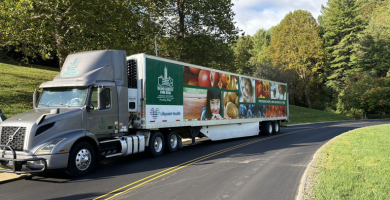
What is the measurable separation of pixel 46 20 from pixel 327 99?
54.7 meters

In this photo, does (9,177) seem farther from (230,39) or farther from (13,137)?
(230,39)

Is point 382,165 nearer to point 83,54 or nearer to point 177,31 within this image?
point 83,54

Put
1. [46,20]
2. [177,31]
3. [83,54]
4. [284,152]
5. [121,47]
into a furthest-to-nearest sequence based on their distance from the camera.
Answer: [177,31]
[121,47]
[46,20]
[284,152]
[83,54]

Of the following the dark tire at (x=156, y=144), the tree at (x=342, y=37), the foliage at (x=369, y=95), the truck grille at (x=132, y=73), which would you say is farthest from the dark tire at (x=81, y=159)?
the tree at (x=342, y=37)

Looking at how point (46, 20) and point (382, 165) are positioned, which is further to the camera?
point (46, 20)

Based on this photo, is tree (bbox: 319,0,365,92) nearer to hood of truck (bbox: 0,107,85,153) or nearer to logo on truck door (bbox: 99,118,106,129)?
logo on truck door (bbox: 99,118,106,129)

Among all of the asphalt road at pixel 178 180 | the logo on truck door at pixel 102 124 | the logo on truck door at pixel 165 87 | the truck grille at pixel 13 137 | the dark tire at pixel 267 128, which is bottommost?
the asphalt road at pixel 178 180

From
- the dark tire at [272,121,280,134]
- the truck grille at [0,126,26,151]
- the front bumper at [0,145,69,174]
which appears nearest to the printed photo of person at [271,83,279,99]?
the dark tire at [272,121,280,134]

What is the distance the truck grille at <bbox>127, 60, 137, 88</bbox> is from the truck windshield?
88.6 inches

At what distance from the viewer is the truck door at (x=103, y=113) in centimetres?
895

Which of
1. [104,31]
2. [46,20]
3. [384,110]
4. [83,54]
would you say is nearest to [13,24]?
[46,20]

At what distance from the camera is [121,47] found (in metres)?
18.0

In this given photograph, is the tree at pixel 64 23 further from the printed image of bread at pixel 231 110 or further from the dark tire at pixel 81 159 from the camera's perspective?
the dark tire at pixel 81 159

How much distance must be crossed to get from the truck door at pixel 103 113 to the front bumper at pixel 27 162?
5.15ft
